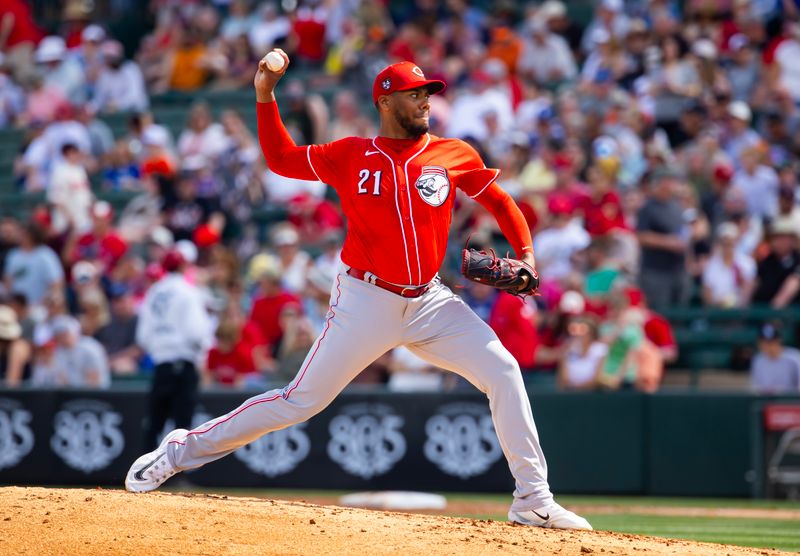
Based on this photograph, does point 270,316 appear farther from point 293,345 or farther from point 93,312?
point 93,312

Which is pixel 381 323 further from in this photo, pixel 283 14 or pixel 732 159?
pixel 283 14

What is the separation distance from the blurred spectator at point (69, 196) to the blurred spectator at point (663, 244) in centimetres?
698

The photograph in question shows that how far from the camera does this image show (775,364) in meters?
12.9

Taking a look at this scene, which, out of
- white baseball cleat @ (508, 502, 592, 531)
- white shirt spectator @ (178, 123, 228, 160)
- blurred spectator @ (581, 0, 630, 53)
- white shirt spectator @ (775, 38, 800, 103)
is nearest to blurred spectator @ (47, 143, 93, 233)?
white shirt spectator @ (178, 123, 228, 160)

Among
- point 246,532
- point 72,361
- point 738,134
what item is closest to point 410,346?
point 246,532

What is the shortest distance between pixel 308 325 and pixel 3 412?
3176 mm

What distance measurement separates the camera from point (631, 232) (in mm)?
14234

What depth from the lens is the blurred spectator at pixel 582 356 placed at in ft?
42.7

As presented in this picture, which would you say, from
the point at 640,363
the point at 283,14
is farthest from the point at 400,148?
the point at 283,14

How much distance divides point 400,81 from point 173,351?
6.43 meters

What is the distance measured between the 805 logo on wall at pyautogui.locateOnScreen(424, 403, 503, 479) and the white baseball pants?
611 centimetres

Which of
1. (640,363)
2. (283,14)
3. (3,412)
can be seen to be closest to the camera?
(640,363)

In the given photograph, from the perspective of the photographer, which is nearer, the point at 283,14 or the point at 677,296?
the point at 677,296

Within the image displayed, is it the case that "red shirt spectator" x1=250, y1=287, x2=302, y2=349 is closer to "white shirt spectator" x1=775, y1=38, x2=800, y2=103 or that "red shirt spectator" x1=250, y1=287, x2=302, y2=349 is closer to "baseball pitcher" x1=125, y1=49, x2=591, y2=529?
"white shirt spectator" x1=775, y1=38, x2=800, y2=103
